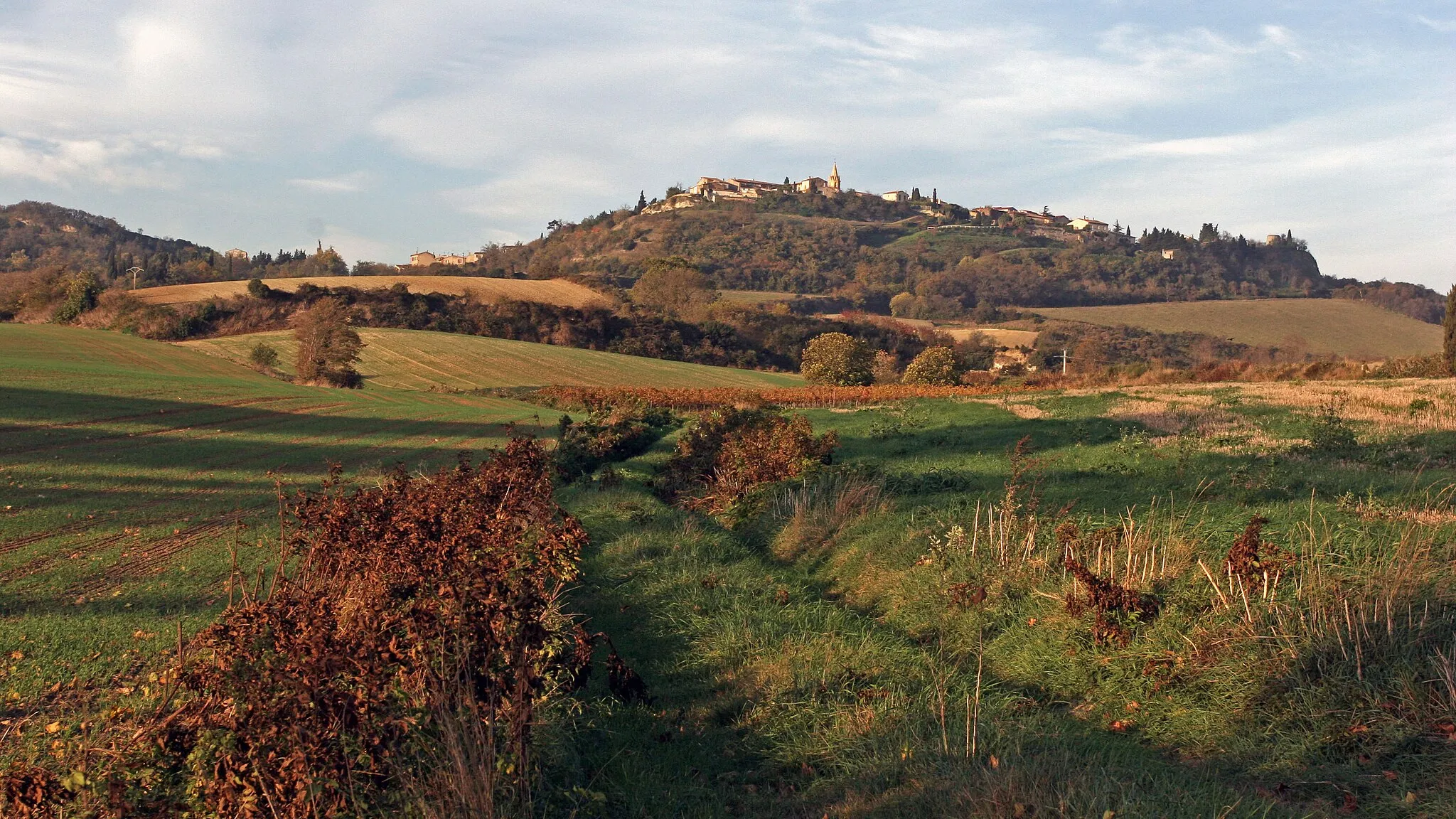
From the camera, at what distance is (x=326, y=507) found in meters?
7.01

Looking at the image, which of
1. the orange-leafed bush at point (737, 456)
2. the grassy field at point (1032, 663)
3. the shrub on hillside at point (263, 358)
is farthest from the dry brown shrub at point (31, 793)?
the shrub on hillside at point (263, 358)

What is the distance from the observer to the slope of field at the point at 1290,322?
9338 cm

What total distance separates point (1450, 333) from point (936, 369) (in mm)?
24780

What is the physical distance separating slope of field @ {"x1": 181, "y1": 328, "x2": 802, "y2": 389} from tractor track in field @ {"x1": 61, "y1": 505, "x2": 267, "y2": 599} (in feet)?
142

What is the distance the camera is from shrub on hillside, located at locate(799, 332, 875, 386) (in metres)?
61.1

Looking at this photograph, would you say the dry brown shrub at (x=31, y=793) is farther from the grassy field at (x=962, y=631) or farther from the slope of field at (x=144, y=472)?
the grassy field at (x=962, y=631)

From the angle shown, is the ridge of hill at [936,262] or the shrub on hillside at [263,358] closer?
the shrub on hillside at [263,358]

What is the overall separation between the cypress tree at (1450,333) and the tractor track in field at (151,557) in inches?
1870

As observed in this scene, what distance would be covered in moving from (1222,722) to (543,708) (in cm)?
445

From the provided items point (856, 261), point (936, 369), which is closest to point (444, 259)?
point (856, 261)

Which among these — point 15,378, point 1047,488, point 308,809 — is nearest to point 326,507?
point 308,809

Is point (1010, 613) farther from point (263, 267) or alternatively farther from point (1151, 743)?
point (263, 267)

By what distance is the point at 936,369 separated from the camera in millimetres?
58750

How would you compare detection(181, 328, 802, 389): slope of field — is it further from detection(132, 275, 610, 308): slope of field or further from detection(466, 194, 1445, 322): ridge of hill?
detection(466, 194, 1445, 322): ridge of hill
